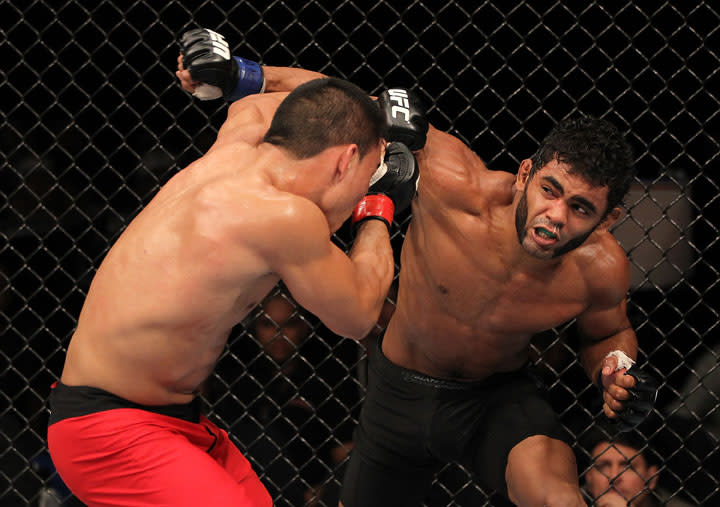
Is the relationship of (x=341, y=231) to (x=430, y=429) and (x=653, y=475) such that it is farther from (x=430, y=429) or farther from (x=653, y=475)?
(x=653, y=475)

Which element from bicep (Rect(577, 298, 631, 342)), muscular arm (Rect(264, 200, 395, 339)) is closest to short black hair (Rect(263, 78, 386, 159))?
muscular arm (Rect(264, 200, 395, 339))

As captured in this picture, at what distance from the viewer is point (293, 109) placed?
60.2 inches

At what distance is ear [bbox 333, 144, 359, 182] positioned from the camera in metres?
1.52

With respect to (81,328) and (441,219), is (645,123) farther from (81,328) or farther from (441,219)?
(81,328)

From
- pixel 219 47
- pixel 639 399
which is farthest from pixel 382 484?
pixel 219 47

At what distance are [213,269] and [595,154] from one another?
937 millimetres

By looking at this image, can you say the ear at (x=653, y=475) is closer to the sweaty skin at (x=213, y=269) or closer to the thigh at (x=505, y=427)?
the thigh at (x=505, y=427)

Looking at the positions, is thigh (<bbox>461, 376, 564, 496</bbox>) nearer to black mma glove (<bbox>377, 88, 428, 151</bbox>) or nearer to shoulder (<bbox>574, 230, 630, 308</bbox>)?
shoulder (<bbox>574, 230, 630, 308</bbox>)

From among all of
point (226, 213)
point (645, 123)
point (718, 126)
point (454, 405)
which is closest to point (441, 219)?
point (454, 405)

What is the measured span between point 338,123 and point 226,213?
0.90 ft

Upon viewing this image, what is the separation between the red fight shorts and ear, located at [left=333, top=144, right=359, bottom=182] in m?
0.56

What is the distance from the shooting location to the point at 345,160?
1.53 m

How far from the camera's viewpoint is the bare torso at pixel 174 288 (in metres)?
1.43

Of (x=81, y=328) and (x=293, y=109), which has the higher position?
(x=293, y=109)
